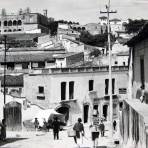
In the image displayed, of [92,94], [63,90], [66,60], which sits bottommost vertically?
[92,94]

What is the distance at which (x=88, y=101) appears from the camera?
47.1 m

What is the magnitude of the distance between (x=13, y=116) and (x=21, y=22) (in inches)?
4683

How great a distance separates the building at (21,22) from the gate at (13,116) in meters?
102

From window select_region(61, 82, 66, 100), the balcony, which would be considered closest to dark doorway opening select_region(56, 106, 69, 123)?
window select_region(61, 82, 66, 100)

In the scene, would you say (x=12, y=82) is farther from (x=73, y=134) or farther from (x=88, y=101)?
(x=73, y=134)

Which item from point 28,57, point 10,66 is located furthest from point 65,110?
point 28,57

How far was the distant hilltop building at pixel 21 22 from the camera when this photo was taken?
142 meters

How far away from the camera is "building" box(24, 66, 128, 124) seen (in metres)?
43.5

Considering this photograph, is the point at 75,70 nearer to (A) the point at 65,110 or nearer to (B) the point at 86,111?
(A) the point at 65,110

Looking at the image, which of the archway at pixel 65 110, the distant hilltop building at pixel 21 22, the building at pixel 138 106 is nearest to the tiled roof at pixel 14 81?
the archway at pixel 65 110

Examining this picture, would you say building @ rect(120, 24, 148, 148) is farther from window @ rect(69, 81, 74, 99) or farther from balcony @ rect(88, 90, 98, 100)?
balcony @ rect(88, 90, 98, 100)

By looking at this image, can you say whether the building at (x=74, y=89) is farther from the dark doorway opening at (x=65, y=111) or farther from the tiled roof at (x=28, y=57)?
the tiled roof at (x=28, y=57)

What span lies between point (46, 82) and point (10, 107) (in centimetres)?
684

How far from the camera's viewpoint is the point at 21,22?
503ft
